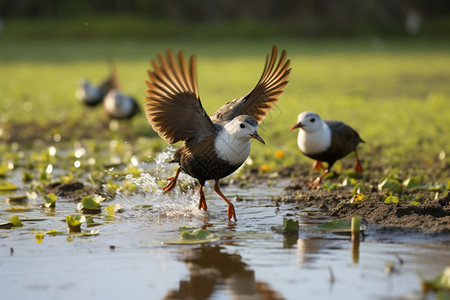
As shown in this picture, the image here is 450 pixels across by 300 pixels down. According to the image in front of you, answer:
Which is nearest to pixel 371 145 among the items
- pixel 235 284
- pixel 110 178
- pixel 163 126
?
pixel 110 178

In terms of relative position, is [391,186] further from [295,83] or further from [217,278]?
[295,83]

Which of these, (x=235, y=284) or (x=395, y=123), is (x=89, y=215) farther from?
(x=395, y=123)

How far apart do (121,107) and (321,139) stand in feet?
18.9

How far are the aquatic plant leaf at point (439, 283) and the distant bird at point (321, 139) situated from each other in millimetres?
3114

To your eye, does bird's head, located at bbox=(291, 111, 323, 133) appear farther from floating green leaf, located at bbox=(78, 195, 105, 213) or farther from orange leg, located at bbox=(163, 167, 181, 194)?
floating green leaf, located at bbox=(78, 195, 105, 213)

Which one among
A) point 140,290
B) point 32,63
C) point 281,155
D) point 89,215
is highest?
point 32,63

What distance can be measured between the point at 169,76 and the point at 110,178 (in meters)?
2.50

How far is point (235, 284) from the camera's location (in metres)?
4.15

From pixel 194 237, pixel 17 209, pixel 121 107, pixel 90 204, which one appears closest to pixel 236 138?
pixel 194 237

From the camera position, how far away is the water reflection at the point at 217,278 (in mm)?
3973

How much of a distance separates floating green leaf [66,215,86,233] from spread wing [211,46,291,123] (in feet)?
5.00

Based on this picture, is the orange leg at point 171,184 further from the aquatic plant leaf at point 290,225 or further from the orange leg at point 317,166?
the orange leg at point 317,166

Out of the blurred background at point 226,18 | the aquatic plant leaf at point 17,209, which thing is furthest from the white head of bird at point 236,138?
the blurred background at point 226,18

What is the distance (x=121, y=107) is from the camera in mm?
11977
